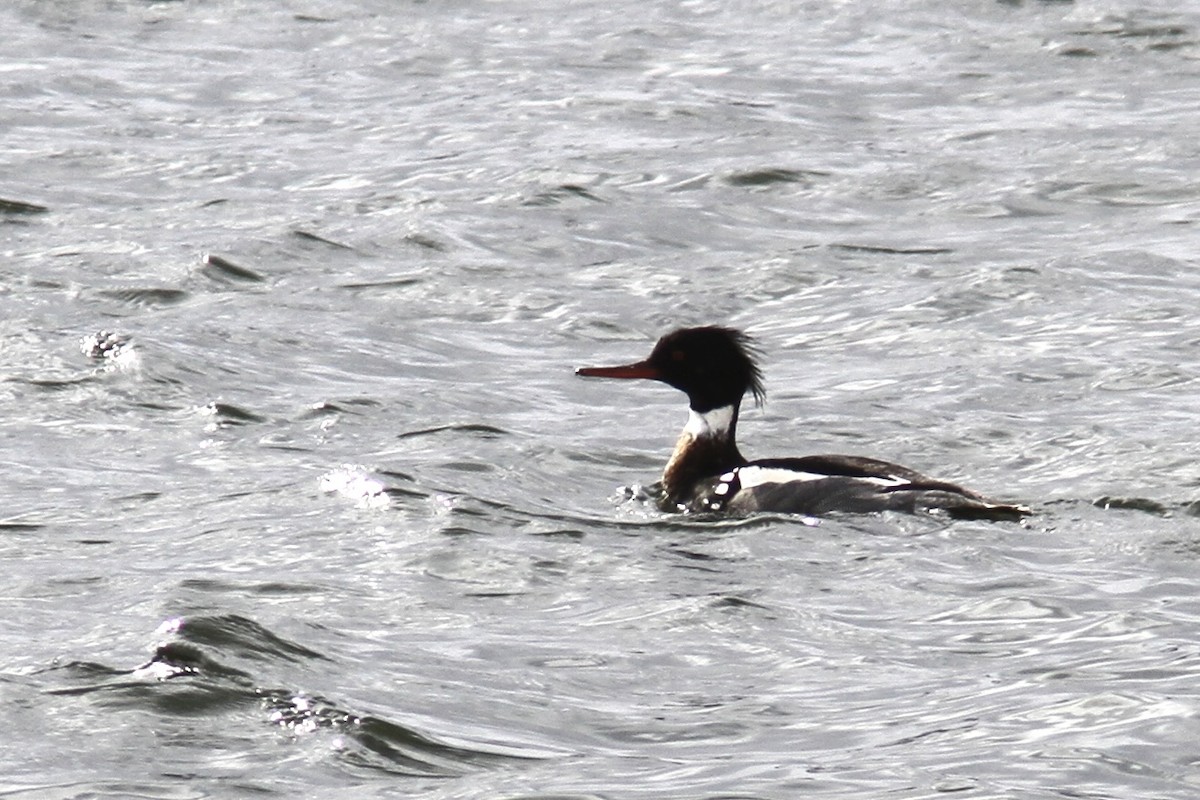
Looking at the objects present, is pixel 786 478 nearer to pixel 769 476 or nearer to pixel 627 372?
pixel 769 476

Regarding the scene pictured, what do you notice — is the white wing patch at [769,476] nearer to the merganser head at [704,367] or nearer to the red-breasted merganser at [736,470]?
the red-breasted merganser at [736,470]

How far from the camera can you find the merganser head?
38.7 ft

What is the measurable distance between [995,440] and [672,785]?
5.20 meters

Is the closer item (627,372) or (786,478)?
(786,478)

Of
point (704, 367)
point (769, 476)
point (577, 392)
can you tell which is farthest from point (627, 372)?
point (577, 392)

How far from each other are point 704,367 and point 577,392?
54.1 inches

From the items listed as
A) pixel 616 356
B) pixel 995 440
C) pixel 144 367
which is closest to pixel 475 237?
pixel 616 356

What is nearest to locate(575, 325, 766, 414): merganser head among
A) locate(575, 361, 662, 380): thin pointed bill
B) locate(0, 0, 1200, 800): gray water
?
locate(575, 361, 662, 380): thin pointed bill

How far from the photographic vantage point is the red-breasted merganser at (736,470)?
10.5 meters

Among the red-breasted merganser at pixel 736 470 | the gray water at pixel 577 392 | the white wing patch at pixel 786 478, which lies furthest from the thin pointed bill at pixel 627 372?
the white wing patch at pixel 786 478

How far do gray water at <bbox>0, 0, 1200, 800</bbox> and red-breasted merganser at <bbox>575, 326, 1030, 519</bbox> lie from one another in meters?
0.14

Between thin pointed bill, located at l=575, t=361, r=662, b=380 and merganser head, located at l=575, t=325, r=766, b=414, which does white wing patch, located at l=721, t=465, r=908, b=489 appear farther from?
thin pointed bill, located at l=575, t=361, r=662, b=380

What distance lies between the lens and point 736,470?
1147 centimetres

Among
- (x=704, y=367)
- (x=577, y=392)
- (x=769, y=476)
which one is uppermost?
(x=704, y=367)
